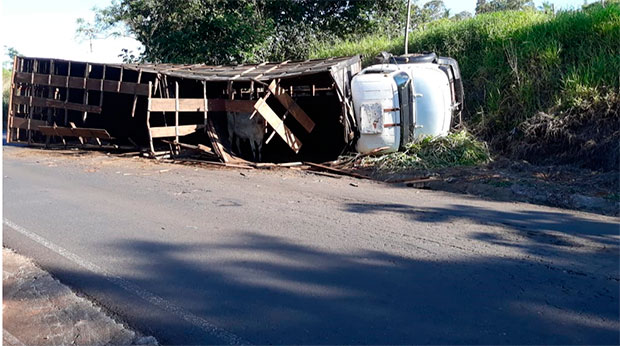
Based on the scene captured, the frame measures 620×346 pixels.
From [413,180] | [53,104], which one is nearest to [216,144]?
[413,180]

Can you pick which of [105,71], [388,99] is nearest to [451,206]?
[388,99]

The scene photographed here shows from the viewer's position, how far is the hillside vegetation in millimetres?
11539

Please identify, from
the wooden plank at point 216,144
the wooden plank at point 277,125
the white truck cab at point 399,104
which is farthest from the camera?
the wooden plank at point 216,144

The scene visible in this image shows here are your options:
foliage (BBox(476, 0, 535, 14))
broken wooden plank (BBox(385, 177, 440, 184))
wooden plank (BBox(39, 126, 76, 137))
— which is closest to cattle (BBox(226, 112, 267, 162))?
broken wooden plank (BBox(385, 177, 440, 184))

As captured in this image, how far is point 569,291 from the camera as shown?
15.5 feet

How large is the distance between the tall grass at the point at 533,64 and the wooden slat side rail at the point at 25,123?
41.0 ft

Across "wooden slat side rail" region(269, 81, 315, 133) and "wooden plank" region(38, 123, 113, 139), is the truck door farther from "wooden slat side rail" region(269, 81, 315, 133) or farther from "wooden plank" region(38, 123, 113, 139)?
"wooden plank" region(38, 123, 113, 139)

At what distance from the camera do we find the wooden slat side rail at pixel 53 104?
1549cm

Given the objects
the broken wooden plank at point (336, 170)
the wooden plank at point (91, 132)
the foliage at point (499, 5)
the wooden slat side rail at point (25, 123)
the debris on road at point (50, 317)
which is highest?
the foliage at point (499, 5)

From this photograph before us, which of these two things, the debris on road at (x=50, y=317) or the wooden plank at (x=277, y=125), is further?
the wooden plank at (x=277, y=125)

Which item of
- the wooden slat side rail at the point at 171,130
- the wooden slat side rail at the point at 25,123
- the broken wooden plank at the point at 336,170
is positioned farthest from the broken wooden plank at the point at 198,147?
the wooden slat side rail at the point at 25,123

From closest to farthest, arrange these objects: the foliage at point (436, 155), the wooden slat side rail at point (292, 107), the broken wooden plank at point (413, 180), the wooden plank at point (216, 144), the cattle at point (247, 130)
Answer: the broken wooden plank at point (413, 180)
the foliage at point (436, 155)
the wooden slat side rail at point (292, 107)
the wooden plank at point (216, 144)
the cattle at point (247, 130)

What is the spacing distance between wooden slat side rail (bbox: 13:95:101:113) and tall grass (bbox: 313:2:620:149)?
400 inches

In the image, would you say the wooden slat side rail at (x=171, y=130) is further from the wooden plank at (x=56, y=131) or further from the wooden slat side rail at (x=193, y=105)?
the wooden plank at (x=56, y=131)
